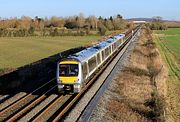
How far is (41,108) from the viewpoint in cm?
1930

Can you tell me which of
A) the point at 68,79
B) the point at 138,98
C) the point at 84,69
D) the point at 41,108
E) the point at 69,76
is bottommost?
the point at 138,98

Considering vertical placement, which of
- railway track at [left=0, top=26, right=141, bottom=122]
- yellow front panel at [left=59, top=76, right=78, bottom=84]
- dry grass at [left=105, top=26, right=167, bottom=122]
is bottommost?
dry grass at [left=105, top=26, right=167, bottom=122]

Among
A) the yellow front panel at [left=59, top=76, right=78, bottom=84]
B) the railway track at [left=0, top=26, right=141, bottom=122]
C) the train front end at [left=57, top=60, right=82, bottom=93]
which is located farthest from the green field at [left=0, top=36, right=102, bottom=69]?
the yellow front panel at [left=59, top=76, right=78, bottom=84]

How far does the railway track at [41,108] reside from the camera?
1766 centimetres

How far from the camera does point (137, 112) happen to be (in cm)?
1920

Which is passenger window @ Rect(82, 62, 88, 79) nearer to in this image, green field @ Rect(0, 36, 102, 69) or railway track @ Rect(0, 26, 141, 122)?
railway track @ Rect(0, 26, 141, 122)

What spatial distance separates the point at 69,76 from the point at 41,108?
3901mm

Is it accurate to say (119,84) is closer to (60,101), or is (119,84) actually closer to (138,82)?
(138,82)

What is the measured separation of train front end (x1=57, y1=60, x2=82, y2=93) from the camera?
2238cm

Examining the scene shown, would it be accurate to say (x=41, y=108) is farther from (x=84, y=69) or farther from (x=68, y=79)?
(x=84, y=69)

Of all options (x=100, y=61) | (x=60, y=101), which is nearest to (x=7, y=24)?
(x=100, y=61)

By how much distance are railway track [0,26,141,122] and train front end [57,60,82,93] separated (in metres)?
0.50

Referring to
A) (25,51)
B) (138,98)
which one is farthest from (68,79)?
(25,51)

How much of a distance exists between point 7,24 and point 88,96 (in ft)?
552
